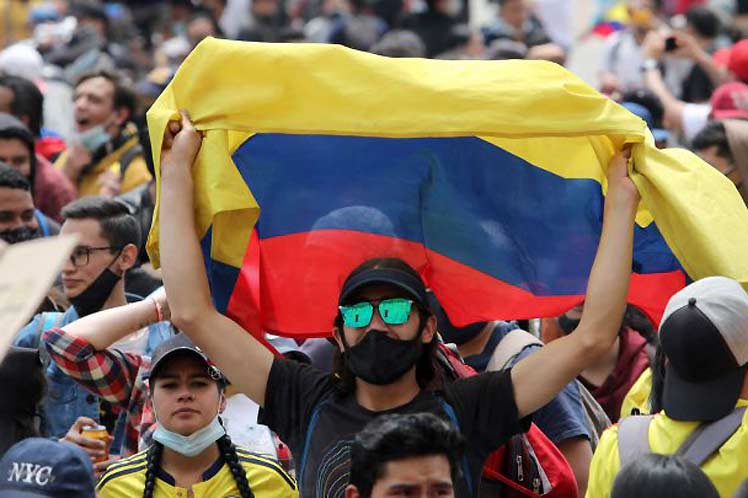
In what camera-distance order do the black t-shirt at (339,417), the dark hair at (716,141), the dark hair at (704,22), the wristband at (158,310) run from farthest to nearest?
the dark hair at (704,22) → the dark hair at (716,141) → the wristband at (158,310) → the black t-shirt at (339,417)

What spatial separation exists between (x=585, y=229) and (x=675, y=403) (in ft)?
3.27

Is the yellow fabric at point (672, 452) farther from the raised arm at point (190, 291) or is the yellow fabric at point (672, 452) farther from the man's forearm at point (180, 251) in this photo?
the man's forearm at point (180, 251)

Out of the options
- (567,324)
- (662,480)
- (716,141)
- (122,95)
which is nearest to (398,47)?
(122,95)

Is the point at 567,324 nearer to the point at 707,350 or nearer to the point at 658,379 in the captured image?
the point at 658,379

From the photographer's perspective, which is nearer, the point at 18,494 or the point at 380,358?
the point at 18,494

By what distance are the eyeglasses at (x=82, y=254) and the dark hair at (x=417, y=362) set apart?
217 cm

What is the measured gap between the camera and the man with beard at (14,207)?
842 centimetres

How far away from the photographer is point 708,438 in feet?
16.6

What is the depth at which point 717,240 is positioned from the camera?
214 inches

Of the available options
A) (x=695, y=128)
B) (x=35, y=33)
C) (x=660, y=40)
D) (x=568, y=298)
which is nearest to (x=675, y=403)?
(x=568, y=298)

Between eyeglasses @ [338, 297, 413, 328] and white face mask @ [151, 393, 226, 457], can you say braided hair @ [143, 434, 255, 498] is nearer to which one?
white face mask @ [151, 393, 226, 457]

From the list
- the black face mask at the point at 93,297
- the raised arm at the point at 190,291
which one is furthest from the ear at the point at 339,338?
the black face mask at the point at 93,297

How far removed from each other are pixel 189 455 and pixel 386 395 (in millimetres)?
924

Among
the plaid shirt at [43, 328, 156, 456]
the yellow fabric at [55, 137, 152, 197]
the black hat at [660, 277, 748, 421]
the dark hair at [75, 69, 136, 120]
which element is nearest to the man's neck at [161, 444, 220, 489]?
the plaid shirt at [43, 328, 156, 456]
